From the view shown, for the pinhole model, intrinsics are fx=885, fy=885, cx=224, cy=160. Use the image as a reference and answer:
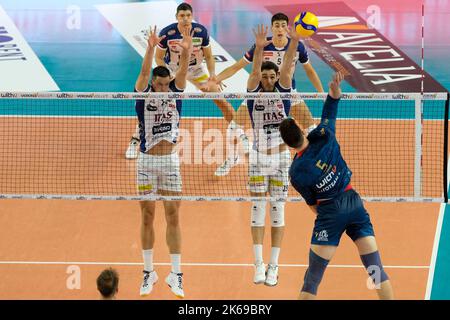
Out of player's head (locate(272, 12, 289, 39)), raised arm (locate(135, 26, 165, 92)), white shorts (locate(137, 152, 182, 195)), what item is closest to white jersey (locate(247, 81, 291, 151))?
white shorts (locate(137, 152, 182, 195))

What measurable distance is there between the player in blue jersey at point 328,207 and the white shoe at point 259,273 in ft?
5.98

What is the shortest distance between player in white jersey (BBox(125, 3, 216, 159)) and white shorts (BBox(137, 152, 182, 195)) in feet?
11.3

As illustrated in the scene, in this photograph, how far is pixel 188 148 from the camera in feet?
58.5

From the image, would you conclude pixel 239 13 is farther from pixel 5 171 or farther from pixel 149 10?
pixel 5 171

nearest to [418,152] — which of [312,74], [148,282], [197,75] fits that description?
[312,74]

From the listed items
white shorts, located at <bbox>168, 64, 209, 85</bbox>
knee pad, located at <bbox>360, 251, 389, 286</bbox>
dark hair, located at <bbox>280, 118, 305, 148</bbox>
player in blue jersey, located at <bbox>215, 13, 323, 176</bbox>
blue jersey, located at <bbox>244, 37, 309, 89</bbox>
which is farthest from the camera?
white shorts, located at <bbox>168, 64, 209, 85</bbox>

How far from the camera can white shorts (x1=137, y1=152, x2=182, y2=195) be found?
12398mm

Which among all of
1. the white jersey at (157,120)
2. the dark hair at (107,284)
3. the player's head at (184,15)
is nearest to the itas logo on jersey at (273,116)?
the white jersey at (157,120)

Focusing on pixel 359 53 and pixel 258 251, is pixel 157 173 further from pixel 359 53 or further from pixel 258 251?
pixel 359 53

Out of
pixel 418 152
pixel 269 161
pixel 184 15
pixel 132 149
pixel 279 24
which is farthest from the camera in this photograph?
pixel 132 149

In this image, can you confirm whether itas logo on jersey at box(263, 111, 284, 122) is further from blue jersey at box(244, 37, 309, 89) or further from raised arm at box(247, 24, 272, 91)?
blue jersey at box(244, 37, 309, 89)

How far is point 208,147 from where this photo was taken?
59.0 ft

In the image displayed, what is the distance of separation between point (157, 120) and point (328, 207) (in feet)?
9.34
